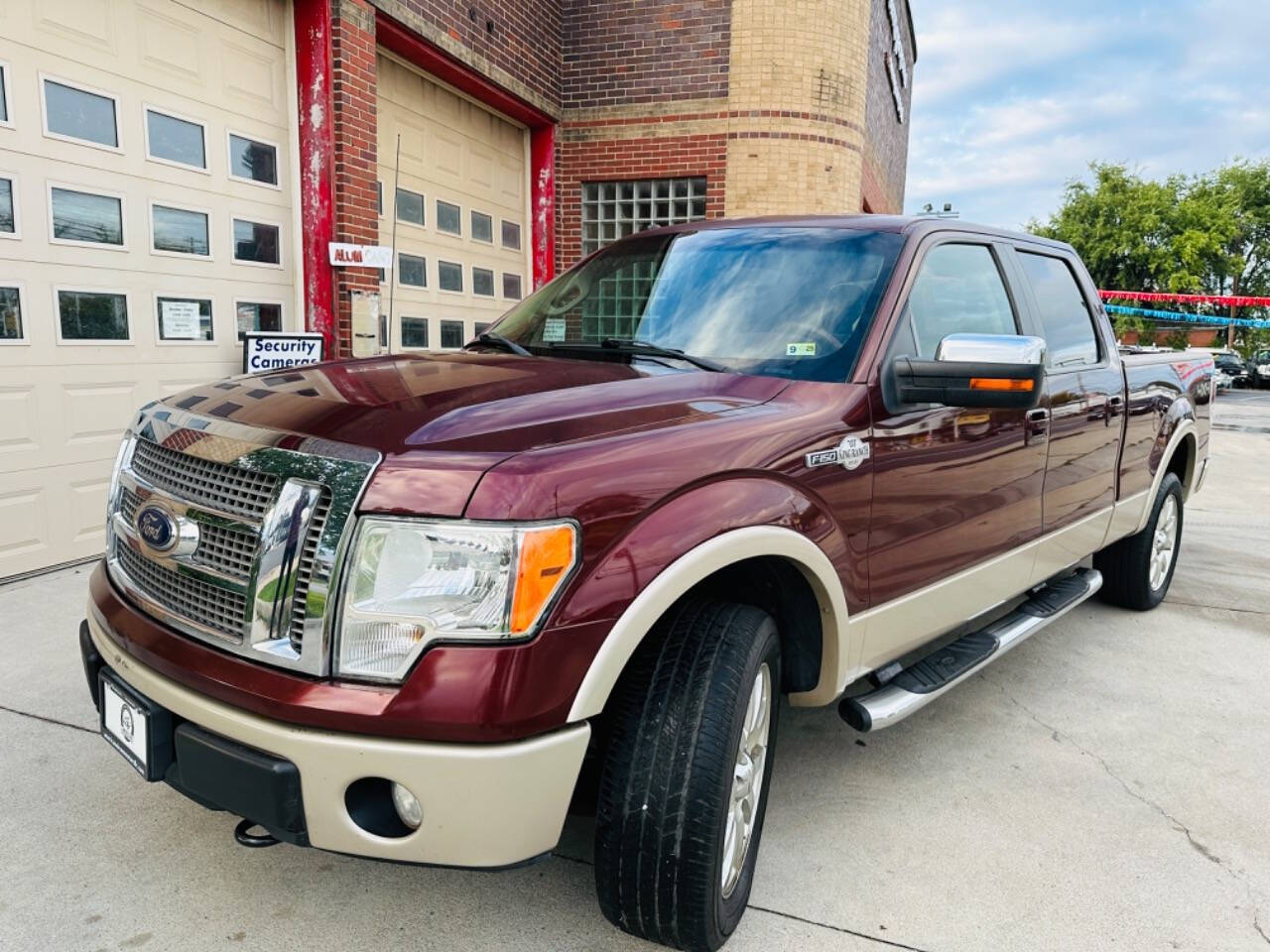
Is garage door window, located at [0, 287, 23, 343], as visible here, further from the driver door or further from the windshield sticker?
the driver door

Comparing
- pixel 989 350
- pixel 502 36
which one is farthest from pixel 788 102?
pixel 989 350

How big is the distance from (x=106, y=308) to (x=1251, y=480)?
1142cm

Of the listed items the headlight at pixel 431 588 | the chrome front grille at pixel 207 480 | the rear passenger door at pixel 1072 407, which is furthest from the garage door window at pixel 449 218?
the headlight at pixel 431 588

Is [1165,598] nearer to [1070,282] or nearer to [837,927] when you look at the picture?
[1070,282]

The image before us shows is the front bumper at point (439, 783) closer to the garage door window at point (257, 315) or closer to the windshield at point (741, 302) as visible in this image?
the windshield at point (741, 302)

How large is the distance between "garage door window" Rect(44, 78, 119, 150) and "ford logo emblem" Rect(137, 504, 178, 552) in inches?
158

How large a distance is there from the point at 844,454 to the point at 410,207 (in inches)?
258

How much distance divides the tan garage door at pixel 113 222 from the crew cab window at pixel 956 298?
4.70 meters

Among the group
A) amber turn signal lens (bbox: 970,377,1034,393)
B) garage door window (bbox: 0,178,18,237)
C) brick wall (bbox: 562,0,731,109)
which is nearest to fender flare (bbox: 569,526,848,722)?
amber turn signal lens (bbox: 970,377,1034,393)

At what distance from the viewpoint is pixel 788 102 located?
34.0 ft

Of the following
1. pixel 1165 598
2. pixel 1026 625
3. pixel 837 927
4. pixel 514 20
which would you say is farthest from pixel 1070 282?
pixel 514 20

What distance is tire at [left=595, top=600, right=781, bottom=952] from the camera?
2072 millimetres

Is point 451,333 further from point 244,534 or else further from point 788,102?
point 244,534

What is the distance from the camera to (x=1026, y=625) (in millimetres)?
3662
